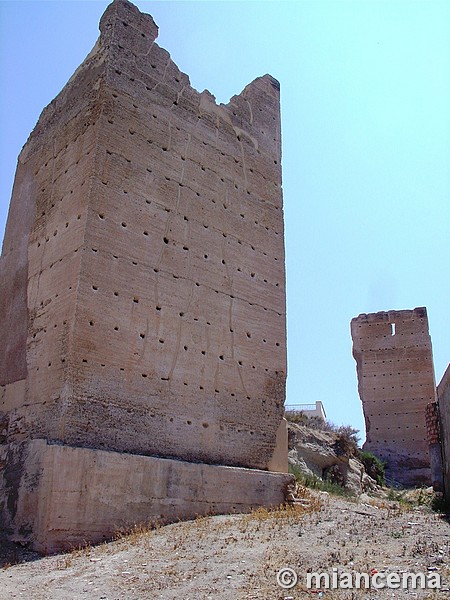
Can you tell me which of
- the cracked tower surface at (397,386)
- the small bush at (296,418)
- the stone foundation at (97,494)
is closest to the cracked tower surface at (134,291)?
the stone foundation at (97,494)

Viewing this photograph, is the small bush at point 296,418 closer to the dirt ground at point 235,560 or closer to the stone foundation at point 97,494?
the stone foundation at point 97,494

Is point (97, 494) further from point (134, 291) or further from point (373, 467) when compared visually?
point (373, 467)

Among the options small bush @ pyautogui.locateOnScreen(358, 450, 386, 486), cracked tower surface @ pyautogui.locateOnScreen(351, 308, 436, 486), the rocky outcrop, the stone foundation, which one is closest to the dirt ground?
the stone foundation

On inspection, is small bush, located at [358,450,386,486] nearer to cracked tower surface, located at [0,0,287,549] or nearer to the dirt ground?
cracked tower surface, located at [0,0,287,549]

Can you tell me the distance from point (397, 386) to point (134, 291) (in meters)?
12.0

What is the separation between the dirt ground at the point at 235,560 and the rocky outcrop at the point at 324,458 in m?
6.20

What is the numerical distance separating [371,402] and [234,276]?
1020cm

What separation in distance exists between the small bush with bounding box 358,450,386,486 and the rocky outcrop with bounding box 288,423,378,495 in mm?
865

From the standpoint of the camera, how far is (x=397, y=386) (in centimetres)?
A: 1809

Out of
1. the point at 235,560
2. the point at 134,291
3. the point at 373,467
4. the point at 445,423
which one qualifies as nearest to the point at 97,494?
the point at 235,560

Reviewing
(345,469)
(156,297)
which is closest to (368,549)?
(156,297)

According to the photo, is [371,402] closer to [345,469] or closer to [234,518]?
[345,469]

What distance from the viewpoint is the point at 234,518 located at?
7.50 meters

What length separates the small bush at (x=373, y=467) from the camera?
15.4 m
